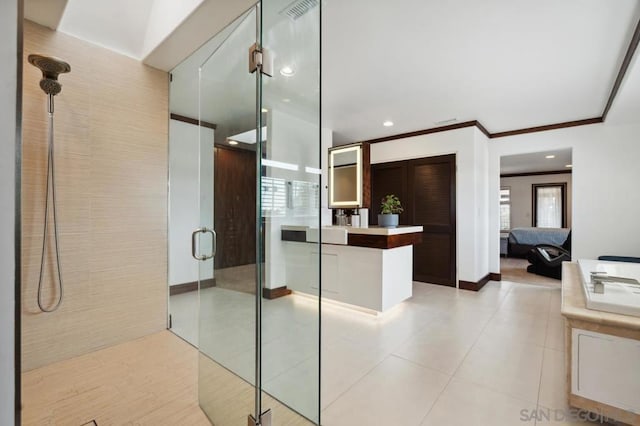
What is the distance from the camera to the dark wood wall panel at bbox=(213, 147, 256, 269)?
144cm

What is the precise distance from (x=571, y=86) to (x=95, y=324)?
521 cm

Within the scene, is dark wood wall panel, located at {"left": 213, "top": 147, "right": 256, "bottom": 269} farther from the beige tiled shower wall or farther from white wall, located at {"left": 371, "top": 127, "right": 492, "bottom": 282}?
white wall, located at {"left": 371, "top": 127, "right": 492, "bottom": 282}

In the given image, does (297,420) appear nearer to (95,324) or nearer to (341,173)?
(95,324)

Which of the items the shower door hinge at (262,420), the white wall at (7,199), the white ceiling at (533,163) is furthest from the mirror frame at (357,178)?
the white ceiling at (533,163)

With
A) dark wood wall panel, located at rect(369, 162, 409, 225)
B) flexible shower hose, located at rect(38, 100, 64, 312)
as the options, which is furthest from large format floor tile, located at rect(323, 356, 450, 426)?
dark wood wall panel, located at rect(369, 162, 409, 225)

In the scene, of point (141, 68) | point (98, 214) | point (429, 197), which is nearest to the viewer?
point (98, 214)

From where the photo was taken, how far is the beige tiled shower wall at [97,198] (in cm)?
199

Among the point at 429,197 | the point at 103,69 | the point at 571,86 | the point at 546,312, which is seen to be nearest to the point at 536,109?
the point at 571,86

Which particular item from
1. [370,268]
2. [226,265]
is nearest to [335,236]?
[370,268]

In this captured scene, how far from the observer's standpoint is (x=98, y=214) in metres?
2.27

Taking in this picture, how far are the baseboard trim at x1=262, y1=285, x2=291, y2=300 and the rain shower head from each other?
1.93 meters

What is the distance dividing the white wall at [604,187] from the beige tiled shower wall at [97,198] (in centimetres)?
555

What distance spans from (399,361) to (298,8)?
2.52m

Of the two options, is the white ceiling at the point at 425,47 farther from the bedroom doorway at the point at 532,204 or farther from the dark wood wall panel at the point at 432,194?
the bedroom doorway at the point at 532,204
